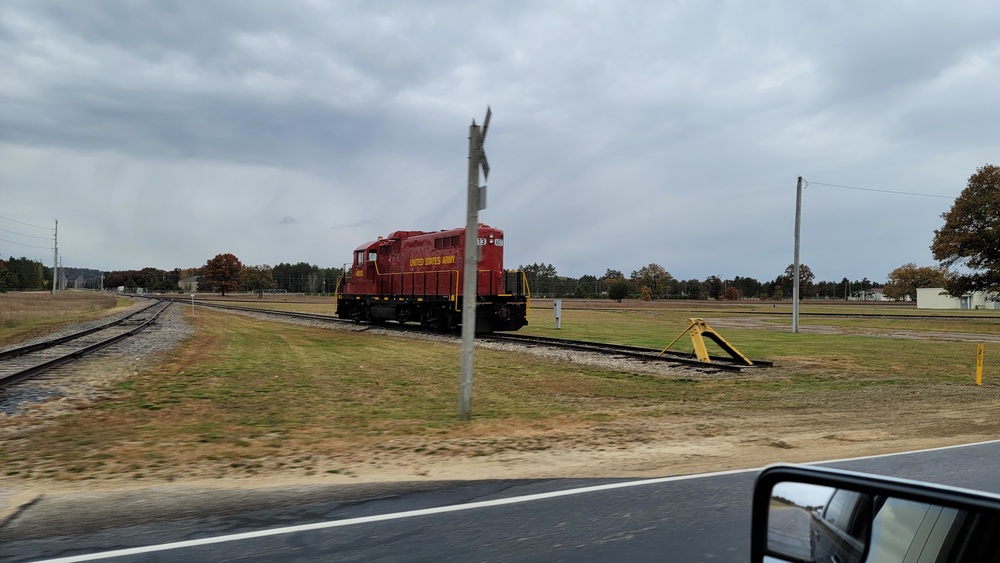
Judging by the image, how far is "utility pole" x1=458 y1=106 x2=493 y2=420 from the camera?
1027cm

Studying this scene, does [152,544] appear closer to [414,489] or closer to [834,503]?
[414,489]

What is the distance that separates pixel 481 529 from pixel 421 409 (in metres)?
6.50

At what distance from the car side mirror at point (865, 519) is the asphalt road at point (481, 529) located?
8.79 ft

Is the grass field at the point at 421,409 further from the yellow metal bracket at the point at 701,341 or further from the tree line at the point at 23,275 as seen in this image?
the tree line at the point at 23,275

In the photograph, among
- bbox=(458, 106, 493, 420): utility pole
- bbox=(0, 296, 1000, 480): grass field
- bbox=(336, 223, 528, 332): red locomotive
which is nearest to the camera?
bbox=(0, 296, 1000, 480): grass field

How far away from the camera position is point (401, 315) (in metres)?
32.6

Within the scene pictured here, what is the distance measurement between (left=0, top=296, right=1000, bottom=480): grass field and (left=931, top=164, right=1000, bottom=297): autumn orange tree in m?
28.1

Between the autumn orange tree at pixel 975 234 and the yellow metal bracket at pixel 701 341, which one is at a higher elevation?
the autumn orange tree at pixel 975 234

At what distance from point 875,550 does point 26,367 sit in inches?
748

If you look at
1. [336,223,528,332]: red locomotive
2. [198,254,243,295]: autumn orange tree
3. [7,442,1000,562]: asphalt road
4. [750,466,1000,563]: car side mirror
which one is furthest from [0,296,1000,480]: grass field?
[198,254,243,295]: autumn orange tree

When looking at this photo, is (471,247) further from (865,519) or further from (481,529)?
(865,519)

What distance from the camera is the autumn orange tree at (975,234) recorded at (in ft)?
142

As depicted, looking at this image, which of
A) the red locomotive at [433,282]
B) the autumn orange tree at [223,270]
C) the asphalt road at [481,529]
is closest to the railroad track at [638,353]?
the red locomotive at [433,282]

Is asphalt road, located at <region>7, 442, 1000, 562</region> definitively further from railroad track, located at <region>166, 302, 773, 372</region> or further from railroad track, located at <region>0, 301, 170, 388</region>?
railroad track, located at <region>166, 302, 773, 372</region>
